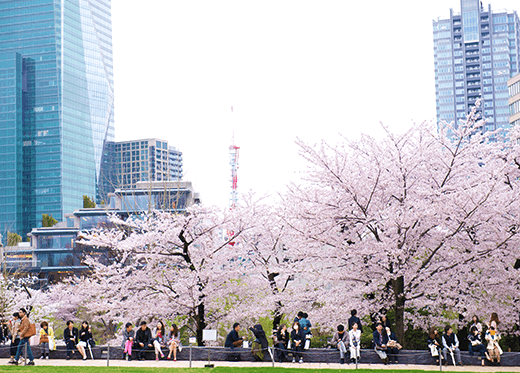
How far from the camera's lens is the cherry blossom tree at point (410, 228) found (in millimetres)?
19484

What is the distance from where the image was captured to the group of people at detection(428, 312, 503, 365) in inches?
729

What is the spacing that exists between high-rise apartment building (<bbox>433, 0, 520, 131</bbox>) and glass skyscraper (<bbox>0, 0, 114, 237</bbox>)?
106 m

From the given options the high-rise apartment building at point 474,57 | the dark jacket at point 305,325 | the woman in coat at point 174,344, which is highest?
the high-rise apartment building at point 474,57

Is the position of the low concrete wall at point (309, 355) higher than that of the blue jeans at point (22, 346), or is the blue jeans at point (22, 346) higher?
the blue jeans at point (22, 346)

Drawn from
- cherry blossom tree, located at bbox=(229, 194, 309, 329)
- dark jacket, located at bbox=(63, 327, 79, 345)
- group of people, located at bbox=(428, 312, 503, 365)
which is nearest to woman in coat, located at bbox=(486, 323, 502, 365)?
group of people, located at bbox=(428, 312, 503, 365)

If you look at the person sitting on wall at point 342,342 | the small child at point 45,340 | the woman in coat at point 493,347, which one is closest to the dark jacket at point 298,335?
the person sitting on wall at point 342,342

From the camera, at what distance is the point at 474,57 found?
17938 centimetres

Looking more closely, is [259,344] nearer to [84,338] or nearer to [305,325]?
[305,325]

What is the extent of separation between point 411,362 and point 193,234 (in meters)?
9.50

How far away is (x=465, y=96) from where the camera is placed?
177000mm

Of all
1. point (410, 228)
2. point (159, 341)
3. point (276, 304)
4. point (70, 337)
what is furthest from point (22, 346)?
point (410, 228)

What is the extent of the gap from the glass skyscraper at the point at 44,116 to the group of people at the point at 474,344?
13205 centimetres

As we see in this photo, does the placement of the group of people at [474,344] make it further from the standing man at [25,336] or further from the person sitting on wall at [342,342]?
the standing man at [25,336]

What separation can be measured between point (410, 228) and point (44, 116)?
5554 inches
